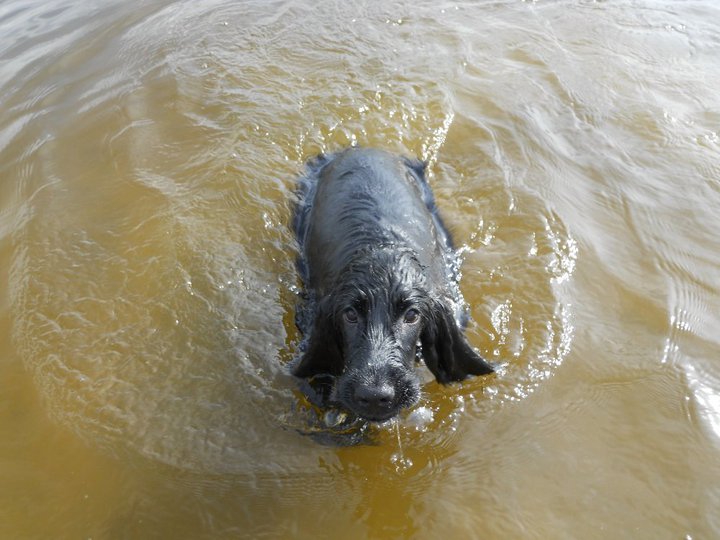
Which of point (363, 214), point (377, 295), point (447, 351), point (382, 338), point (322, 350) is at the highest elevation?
point (377, 295)

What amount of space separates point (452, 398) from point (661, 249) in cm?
275

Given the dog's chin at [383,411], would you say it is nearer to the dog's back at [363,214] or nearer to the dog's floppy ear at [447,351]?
the dog's floppy ear at [447,351]

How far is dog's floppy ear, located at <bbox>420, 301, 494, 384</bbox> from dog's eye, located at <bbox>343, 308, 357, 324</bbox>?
1.80 ft

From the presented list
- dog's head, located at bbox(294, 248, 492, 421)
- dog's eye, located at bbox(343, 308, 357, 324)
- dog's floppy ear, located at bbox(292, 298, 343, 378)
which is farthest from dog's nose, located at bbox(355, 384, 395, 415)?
dog's floppy ear, located at bbox(292, 298, 343, 378)

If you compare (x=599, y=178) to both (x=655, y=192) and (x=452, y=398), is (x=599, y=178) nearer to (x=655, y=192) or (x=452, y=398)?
(x=655, y=192)

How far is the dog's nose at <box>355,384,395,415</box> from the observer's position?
4.06 metres

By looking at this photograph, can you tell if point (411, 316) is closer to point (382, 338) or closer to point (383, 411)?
point (382, 338)

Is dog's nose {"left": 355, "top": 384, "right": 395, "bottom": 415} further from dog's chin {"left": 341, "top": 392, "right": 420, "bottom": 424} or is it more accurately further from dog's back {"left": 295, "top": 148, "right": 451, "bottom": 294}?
dog's back {"left": 295, "top": 148, "right": 451, "bottom": 294}

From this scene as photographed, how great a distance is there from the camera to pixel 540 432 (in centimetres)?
458

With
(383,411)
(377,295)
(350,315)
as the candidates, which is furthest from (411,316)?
(383,411)

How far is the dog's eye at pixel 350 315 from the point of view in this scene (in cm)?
454

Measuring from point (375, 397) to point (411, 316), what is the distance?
0.74 metres

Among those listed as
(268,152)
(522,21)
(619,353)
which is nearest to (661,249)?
(619,353)

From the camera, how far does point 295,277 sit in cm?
631
